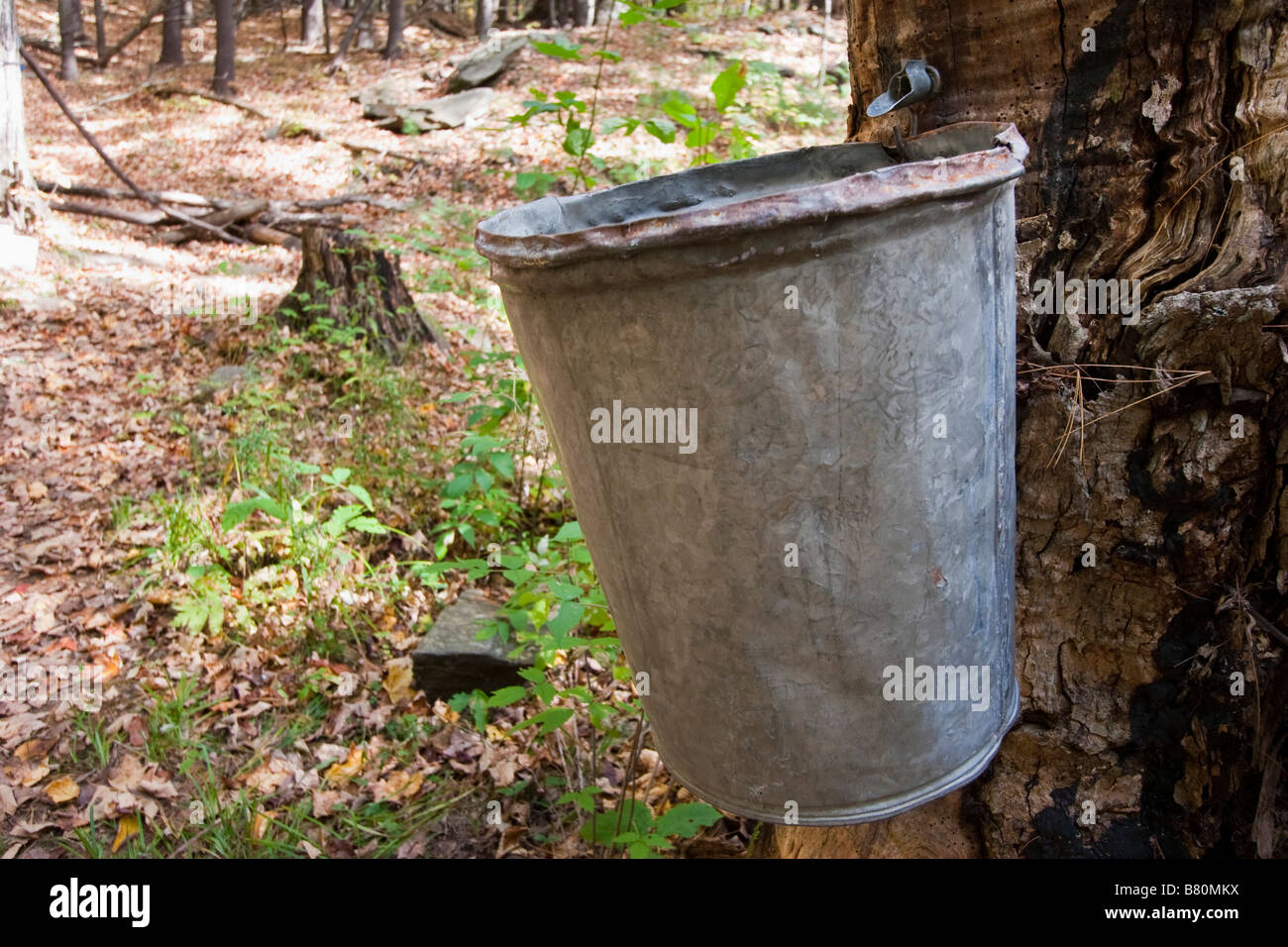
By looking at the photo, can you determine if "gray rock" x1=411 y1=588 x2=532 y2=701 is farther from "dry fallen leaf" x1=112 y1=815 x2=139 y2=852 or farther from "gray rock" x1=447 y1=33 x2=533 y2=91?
"gray rock" x1=447 y1=33 x2=533 y2=91

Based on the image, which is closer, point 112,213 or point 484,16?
point 112,213

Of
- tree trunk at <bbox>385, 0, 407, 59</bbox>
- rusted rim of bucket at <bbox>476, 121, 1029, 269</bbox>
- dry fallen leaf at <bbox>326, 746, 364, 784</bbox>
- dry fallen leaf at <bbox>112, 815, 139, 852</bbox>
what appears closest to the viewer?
rusted rim of bucket at <bbox>476, 121, 1029, 269</bbox>

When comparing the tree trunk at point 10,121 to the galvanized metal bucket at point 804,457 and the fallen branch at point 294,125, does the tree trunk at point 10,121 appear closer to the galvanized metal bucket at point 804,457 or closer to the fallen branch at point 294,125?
the fallen branch at point 294,125

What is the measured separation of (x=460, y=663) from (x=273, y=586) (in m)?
0.80

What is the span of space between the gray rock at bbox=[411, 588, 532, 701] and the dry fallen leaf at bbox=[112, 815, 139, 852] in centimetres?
81

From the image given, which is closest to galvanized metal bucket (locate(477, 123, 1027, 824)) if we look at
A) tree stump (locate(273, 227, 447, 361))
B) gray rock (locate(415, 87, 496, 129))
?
tree stump (locate(273, 227, 447, 361))

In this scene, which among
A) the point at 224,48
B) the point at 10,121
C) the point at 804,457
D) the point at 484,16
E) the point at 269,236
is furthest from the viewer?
the point at 484,16

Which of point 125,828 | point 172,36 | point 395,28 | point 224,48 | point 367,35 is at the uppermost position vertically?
point 367,35

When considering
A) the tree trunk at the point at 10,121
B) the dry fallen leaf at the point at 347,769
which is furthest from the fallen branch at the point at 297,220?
the dry fallen leaf at the point at 347,769

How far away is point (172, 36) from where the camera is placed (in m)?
15.3

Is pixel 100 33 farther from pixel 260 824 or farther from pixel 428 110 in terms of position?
pixel 260 824

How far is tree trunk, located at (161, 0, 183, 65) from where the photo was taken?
15112mm

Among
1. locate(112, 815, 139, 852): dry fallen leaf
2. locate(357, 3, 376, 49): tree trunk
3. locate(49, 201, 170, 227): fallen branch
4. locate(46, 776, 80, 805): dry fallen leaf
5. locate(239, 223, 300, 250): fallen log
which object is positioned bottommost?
locate(112, 815, 139, 852): dry fallen leaf

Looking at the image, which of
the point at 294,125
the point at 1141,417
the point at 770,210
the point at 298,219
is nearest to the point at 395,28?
the point at 294,125
